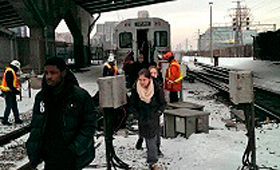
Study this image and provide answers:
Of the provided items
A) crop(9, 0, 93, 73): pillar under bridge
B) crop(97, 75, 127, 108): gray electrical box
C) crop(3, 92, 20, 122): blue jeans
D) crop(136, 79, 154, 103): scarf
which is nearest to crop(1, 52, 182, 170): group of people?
crop(97, 75, 127, 108): gray electrical box

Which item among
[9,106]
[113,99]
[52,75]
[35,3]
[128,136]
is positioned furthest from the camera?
[35,3]

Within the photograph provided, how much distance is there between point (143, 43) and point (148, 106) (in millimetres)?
12484

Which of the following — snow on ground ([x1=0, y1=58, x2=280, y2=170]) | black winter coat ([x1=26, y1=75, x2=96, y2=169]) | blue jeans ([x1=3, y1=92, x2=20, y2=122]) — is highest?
black winter coat ([x1=26, y1=75, x2=96, y2=169])

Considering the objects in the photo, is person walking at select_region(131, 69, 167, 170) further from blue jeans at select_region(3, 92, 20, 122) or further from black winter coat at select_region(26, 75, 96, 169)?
blue jeans at select_region(3, 92, 20, 122)

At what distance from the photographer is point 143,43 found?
17.1 metres

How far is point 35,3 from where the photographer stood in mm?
18781

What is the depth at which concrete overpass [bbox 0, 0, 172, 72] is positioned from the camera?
18627 millimetres

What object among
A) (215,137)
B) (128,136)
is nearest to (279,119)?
(215,137)

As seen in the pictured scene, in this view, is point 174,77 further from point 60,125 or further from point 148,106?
point 60,125

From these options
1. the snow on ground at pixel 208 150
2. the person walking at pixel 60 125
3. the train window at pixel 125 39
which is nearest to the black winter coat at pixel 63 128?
the person walking at pixel 60 125

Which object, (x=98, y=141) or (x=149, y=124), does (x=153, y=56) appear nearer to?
(x=98, y=141)

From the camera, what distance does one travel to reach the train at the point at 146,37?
17172mm

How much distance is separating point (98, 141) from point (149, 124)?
2.44 m

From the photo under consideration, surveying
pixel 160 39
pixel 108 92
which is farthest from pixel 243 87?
pixel 160 39
